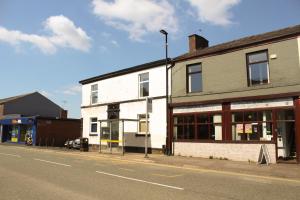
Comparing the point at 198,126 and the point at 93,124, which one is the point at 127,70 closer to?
the point at 93,124

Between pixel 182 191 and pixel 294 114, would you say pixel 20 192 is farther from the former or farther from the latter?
pixel 294 114

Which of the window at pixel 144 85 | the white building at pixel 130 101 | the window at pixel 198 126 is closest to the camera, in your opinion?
the window at pixel 198 126

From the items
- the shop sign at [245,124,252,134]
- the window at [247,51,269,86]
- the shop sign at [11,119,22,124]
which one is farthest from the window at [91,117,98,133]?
the shop sign at [11,119,22,124]

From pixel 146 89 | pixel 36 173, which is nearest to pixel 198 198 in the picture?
pixel 36 173

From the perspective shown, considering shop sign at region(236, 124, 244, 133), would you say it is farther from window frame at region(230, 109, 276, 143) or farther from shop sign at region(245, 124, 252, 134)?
shop sign at region(245, 124, 252, 134)

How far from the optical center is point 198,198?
8.46 meters

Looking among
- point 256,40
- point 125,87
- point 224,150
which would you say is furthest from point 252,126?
point 125,87

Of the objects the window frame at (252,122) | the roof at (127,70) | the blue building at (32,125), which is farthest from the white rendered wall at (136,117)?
the blue building at (32,125)

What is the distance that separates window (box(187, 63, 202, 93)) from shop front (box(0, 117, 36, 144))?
27.3 meters

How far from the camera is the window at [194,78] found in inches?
854

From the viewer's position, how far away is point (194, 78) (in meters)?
22.1

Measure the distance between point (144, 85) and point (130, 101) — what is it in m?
1.85

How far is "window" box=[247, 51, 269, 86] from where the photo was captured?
18.3m

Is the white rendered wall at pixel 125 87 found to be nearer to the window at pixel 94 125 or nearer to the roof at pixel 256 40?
the window at pixel 94 125
